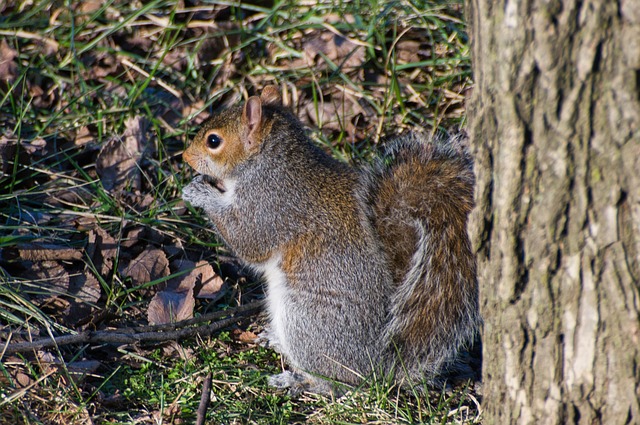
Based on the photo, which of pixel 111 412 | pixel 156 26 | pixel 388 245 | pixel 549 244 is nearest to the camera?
pixel 549 244

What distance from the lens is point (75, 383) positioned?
2.53 meters

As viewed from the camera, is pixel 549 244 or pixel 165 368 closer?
pixel 549 244

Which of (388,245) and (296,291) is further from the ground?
(388,245)

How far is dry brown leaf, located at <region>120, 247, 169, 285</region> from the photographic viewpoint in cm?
321

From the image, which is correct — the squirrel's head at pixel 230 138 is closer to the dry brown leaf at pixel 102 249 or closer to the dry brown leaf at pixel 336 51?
the dry brown leaf at pixel 102 249

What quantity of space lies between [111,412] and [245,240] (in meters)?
0.90

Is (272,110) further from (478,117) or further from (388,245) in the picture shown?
(478,117)

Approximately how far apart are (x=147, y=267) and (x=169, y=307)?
0.90ft

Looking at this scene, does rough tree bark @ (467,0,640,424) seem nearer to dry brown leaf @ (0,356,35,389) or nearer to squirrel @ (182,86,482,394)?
squirrel @ (182,86,482,394)

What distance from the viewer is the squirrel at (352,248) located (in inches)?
103

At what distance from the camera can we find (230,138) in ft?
10.3

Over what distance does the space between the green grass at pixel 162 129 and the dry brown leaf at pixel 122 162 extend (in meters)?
0.03

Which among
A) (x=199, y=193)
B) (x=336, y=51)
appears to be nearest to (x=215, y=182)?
(x=199, y=193)

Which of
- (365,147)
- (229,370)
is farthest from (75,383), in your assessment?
(365,147)
